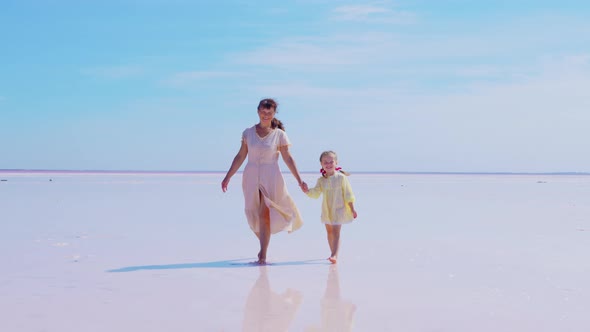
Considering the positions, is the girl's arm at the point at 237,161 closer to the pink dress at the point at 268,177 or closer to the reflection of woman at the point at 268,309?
the pink dress at the point at 268,177

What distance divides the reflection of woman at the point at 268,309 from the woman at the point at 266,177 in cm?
129

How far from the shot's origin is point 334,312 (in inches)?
159

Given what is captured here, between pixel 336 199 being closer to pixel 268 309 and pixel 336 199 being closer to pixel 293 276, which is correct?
pixel 293 276

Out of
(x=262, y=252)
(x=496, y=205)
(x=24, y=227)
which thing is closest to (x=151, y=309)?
(x=262, y=252)

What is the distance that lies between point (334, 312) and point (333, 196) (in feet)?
7.94

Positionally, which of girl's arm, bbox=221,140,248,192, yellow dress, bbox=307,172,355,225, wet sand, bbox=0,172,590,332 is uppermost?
girl's arm, bbox=221,140,248,192

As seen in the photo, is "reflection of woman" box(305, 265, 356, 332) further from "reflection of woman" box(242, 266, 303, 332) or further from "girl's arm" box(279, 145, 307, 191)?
"girl's arm" box(279, 145, 307, 191)

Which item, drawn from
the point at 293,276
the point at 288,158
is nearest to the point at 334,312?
the point at 293,276

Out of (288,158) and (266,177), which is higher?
(288,158)

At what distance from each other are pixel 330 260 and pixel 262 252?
0.66m

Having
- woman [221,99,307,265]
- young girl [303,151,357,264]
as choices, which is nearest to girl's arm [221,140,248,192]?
woman [221,99,307,265]

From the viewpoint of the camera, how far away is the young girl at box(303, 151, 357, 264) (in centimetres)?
631

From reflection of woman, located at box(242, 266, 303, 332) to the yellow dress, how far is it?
1.53 metres

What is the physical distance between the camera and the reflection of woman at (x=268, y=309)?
3.70 m
